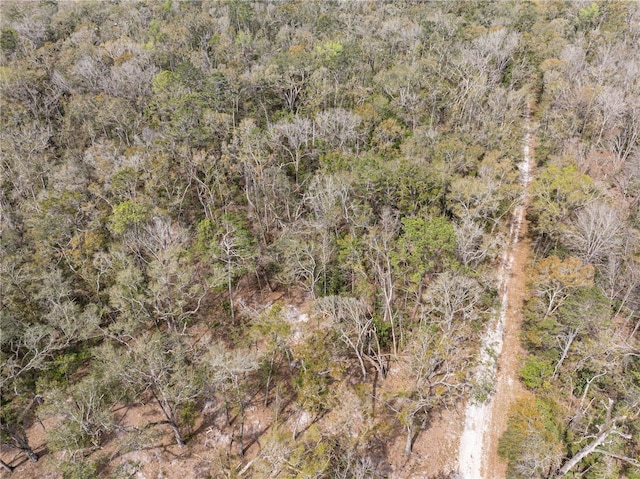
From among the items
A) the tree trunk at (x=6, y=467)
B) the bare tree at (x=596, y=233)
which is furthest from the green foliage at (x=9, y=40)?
the bare tree at (x=596, y=233)

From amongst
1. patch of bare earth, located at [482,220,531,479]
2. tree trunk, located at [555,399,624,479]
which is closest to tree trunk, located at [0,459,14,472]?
patch of bare earth, located at [482,220,531,479]

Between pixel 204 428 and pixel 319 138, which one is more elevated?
pixel 319 138

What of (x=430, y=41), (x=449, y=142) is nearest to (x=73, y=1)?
(x=430, y=41)

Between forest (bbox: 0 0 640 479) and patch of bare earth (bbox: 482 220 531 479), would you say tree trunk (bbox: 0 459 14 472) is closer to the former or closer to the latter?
forest (bbox: 0 0 640 479)

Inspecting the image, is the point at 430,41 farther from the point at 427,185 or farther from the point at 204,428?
the point at 204,428

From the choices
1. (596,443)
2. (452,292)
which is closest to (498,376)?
(452,292)

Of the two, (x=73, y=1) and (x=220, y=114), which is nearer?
(x=220, y=114)
